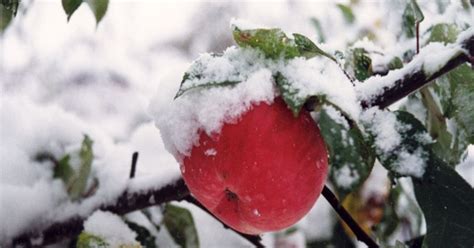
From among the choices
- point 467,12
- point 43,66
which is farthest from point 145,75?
point 467,12

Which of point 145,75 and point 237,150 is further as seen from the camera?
point 145,75

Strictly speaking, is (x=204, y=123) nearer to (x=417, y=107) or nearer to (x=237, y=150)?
(x=237, y=150)

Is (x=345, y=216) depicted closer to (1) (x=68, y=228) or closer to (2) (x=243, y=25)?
(2) (x=243, y=25)

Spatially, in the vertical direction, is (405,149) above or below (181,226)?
above

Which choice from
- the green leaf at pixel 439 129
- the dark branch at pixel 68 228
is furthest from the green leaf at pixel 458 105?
the dark branch at pixel 68 228

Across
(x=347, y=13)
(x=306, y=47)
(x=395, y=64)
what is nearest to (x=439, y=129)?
(x=395, y=64)

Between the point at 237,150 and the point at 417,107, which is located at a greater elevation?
the point at 237,150
